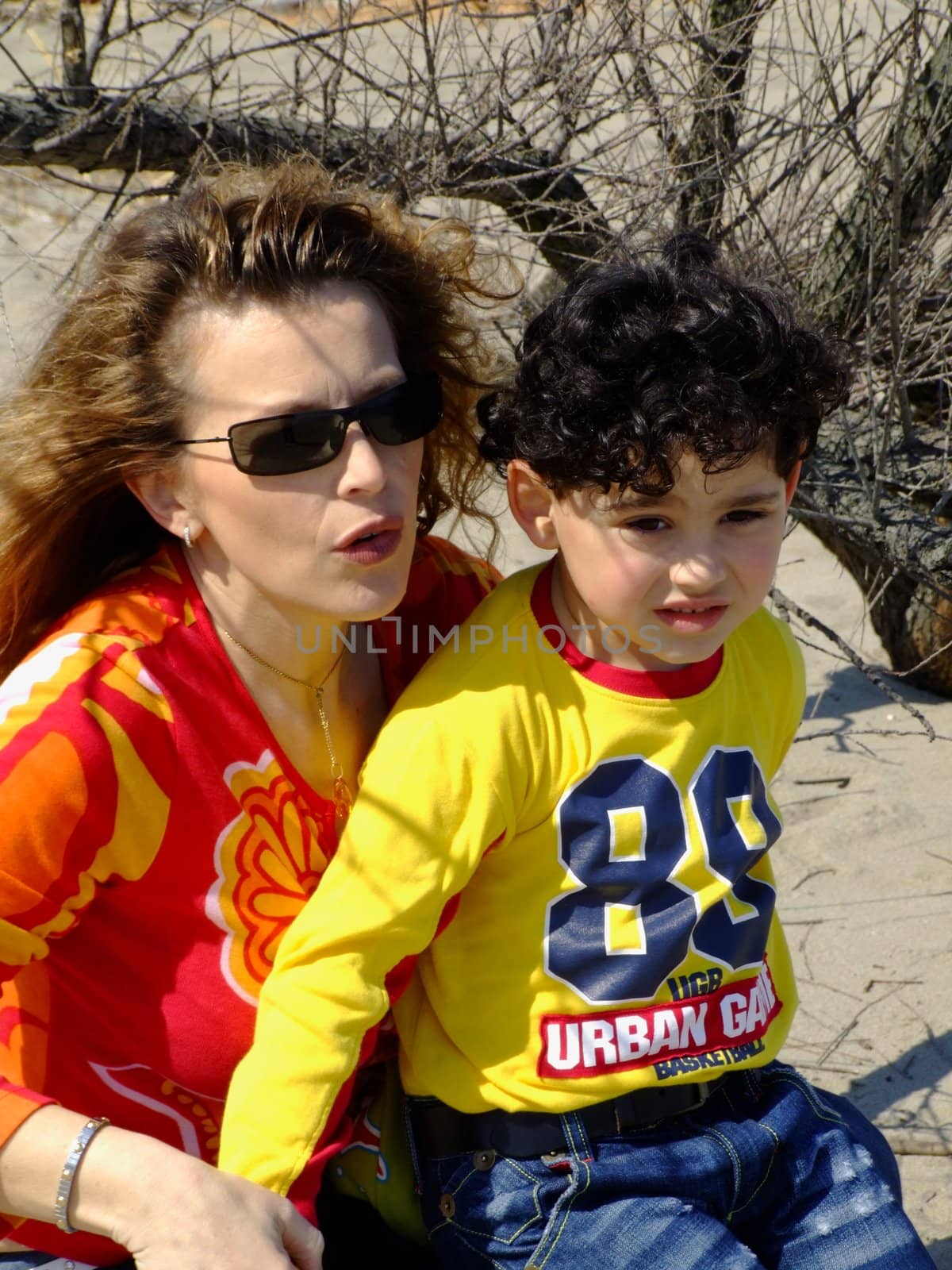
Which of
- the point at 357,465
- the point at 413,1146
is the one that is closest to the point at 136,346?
the point at 357,465

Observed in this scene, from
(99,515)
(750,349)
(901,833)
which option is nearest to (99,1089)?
(99,515)

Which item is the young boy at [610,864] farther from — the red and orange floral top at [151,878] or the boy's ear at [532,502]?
the red and orange floral top at [151,878]

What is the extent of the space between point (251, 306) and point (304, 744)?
0.63 meters

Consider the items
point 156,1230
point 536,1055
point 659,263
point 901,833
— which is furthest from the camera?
point 901,833

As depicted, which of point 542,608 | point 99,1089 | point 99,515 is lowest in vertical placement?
point 99,1089

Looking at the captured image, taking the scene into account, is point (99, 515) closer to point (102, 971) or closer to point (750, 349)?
point (102, 971)

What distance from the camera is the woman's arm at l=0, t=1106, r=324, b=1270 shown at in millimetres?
1538

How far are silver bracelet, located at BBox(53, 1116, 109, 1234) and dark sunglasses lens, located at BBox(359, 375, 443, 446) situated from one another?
3.10 ft

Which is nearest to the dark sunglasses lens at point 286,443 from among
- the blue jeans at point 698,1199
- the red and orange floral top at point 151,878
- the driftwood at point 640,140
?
the red and orange floral top at point 151,878

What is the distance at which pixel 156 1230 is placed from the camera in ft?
5.06

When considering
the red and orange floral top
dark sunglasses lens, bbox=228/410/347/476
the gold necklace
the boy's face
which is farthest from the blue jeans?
dark sunglasses lens, bbox=228/410/347/476

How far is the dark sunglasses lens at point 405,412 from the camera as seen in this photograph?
186cm

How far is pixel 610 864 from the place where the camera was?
1.85 metres

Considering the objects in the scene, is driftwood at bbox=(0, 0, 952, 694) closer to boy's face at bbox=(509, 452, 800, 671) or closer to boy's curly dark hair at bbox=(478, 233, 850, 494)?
boy's curly dark hair at bbox=(478, 233, 850, 494)
